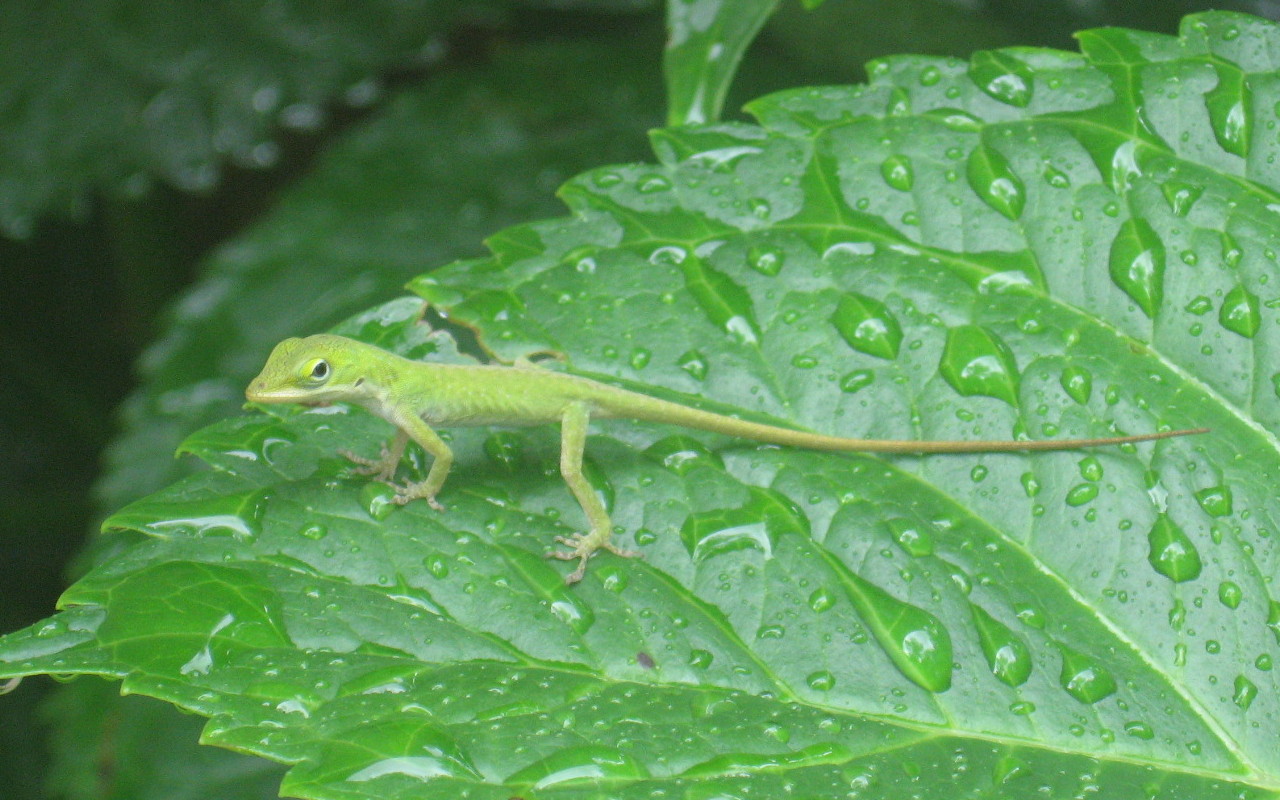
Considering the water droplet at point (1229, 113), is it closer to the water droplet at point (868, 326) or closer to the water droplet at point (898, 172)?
the water droplet at point (898, 172)

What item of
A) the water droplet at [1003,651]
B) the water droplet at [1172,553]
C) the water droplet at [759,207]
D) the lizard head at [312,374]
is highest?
the water droplet at [759,207]

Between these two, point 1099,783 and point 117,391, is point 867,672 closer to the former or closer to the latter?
point 1099,783

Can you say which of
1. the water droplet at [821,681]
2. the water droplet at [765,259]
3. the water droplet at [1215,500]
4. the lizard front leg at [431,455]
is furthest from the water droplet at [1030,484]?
the lizard front leg at [431,455]

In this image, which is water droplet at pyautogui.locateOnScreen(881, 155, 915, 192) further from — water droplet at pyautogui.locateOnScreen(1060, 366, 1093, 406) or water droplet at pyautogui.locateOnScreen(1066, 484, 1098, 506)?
water droplet at pyautogui.locateOnScreen(1066, 484, 1098, 506)

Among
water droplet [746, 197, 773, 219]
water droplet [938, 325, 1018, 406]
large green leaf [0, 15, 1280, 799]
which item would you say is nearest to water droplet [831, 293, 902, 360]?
large green leaf [0, 15, 1280, 799]

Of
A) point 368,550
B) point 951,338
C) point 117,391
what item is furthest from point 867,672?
point 117,391

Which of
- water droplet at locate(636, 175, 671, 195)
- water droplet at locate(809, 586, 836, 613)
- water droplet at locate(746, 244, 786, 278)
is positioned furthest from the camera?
water droplet at locate(636, 175, 671, 195)
